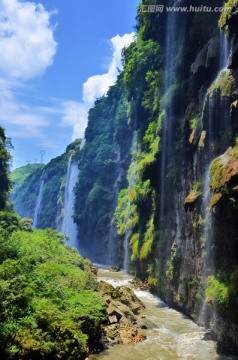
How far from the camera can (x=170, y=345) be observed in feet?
49.5

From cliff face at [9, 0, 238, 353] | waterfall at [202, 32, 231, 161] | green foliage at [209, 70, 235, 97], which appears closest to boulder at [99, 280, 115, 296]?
cliff face at [9, 0, 238, 353]

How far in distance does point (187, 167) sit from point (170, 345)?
1166cm

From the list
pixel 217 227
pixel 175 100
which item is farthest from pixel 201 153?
pixel 175 100

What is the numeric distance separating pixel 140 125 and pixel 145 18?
11.2m

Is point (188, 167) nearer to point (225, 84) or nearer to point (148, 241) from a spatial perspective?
point (225, 84)

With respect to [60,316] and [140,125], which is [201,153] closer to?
[60,316]

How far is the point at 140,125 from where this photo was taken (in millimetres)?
38031

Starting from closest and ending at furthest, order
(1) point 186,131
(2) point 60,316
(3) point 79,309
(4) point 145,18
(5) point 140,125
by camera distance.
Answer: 1. (2) point 60,316
2. (3) point 79,309
3. (1) point 186,131
4. (4) point 145,18
5. (5) point 140,125

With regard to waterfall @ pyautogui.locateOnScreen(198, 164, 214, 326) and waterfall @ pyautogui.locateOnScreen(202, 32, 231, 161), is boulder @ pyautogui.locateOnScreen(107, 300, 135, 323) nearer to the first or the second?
waterfall @ pyautogui.locateOnScreen(198, 164, 214, 326)

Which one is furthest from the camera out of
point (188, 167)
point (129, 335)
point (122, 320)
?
point (188, 167)

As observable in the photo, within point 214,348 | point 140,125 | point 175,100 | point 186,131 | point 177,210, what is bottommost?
point 214,348

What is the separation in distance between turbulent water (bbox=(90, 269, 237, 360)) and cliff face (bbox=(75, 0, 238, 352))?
0.77 meters

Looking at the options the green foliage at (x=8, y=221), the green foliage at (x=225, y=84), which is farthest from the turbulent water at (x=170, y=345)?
the green foliage at (x=8, y=221)

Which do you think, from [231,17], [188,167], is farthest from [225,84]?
[188,167]
